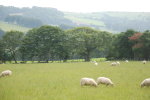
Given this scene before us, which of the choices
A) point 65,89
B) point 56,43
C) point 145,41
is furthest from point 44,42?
point 65,89

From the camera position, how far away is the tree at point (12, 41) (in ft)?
289

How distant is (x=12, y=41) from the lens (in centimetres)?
8794

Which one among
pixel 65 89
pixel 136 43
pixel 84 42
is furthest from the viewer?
pixel 84 42

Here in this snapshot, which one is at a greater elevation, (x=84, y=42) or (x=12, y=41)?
(x=12, y=41)

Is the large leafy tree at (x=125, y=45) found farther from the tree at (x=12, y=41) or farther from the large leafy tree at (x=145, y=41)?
the tree at (x=12, y=41)

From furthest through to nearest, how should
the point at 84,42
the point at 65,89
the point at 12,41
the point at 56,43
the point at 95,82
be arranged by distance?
the point at 84,42, the point at 12,41, the point at 56,43, the point at 95,82, the point at 65,89

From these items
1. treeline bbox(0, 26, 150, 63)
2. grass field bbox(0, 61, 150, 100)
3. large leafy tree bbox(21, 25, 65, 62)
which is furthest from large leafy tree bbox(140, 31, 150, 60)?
grass field bbox(0, 61, 150, 100)

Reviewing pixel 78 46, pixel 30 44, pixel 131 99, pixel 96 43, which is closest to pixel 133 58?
pixel 96 43

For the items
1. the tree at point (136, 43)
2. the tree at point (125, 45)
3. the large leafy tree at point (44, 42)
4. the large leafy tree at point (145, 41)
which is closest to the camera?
the large leafy tree at point (145, 41)

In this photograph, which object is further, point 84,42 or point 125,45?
point 84,42

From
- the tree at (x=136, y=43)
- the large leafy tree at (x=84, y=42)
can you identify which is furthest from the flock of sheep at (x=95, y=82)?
the large leafy tree at (x=84, y=42)

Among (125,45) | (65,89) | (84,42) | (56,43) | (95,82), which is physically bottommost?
(125,45)

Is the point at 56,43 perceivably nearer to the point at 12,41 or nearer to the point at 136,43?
the point at 12,41

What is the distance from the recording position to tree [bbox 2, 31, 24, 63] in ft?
289
